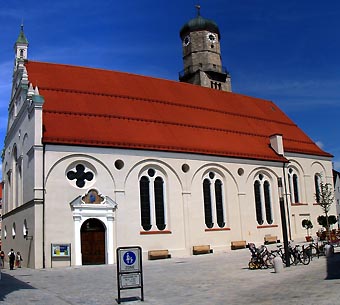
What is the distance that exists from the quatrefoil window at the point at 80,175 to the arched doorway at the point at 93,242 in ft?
8.53

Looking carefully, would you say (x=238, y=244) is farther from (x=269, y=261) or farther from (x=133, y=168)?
(x=269, y=261)

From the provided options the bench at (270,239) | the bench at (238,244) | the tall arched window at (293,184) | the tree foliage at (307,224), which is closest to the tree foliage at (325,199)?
the tree foliage at (307,224)

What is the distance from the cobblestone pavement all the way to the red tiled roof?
13.3 m

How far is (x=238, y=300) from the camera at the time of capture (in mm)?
12648

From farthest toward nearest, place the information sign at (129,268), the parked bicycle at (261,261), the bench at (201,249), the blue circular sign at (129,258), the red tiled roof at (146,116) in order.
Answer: the bench at (201,249) < the red tiled roof at (146,116) < the parked bicycle at (261,261) < the blue circular sign at (129,258) < the information sign at (129,268)

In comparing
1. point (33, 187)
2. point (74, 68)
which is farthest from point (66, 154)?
point (74, 68)

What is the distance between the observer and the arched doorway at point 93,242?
29036mm

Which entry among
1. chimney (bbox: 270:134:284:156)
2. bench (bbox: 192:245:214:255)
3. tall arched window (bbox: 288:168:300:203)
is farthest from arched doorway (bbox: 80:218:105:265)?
tall arched window (bbox: 288:168:300:203)

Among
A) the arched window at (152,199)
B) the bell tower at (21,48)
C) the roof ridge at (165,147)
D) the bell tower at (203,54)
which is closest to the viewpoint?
the roof ridge at (165,147)

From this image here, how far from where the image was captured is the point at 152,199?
3234 cm

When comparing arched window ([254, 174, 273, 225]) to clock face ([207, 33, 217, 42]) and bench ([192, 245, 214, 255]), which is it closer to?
bench ([192, 245, 214, 255])

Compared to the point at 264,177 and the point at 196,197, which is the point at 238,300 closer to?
the point at 196,197

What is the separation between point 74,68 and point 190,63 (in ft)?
63.6

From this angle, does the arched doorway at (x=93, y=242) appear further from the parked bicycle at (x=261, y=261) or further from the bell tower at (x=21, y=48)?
the bell tower at (x=21, y=48)
